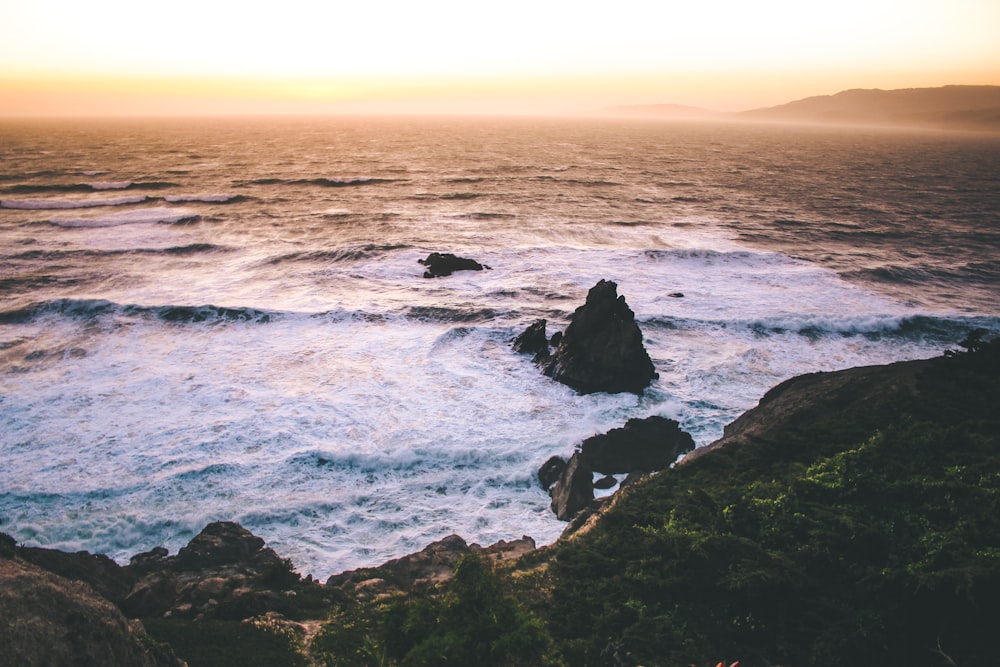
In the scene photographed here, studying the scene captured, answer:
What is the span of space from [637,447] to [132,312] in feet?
83.3

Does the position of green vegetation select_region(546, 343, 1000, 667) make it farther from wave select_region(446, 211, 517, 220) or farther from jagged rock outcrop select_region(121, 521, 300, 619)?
wave select_region(446, 211, 517, 220)

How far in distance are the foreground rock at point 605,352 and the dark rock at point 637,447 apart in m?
2.98

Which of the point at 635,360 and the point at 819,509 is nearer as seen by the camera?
the point at 819,509

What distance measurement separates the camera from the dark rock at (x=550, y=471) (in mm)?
16047

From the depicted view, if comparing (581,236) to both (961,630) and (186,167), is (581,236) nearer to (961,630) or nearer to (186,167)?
(961,630)

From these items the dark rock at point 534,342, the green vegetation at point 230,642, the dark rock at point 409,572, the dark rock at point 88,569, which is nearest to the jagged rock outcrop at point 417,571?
the dark rock at point 409,572

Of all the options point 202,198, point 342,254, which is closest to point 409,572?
point 342,254

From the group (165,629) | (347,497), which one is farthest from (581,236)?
(165,629)

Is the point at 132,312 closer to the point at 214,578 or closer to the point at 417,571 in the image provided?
the point at 214,578

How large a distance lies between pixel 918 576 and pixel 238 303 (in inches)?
1158

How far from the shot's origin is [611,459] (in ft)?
54.5

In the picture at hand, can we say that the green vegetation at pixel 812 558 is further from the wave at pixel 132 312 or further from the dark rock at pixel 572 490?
the wave at pixel 132 312

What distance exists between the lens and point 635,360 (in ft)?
68.5

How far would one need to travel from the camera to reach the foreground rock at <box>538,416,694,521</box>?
48.7ft
